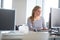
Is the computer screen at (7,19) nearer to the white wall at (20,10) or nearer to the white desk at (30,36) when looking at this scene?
the white desk at (30,36)

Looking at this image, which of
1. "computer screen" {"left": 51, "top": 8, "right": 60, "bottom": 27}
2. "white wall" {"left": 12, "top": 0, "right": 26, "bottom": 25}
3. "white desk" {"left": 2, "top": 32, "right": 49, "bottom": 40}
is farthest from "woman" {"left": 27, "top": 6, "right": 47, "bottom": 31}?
"white wall" {"left": 12, "top": 0, "right": 26, "bottom": 25}

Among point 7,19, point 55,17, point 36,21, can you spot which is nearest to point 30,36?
point 7,19

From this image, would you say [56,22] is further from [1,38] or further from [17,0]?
[17,0]

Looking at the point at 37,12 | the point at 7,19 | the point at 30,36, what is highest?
the point at 37,12

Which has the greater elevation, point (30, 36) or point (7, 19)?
point (7, 19)

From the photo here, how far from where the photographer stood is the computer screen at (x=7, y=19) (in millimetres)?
1943

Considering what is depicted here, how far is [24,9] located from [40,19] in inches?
75.4

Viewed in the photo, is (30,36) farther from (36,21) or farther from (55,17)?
(36,21)

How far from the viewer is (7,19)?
6.48 feet

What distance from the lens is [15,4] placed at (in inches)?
184

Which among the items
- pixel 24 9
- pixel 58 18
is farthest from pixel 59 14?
pixel 24 9

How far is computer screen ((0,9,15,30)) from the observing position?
1.94m

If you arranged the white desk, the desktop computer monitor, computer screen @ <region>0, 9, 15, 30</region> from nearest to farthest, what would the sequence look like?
1. the white desk
2. computer screen @ <region>0, 9, 15, 30</region>
3. the desktop computer monitor

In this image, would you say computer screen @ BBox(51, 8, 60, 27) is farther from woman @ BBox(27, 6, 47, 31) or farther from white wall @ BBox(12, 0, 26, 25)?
white wall @ BBox(12, 0, 26, 25)
